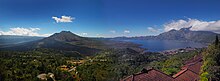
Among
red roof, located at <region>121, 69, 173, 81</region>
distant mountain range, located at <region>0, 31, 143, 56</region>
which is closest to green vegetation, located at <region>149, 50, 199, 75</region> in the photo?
red roof, located at <region>121, 69, 173, 81</region>

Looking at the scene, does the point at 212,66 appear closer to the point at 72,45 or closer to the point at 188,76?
the point at 188,76

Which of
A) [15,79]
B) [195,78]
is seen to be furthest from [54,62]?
[195,78]

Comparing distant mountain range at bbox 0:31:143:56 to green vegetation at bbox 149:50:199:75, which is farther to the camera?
distant mountain range at bbox 0:31:143:56

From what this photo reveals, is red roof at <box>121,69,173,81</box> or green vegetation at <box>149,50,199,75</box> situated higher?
red roof at <box>121,69,173,81</box>

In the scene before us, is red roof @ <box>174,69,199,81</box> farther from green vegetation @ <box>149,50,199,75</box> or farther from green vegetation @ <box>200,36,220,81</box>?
green vegetation @ <box>149,50,199,75</box>

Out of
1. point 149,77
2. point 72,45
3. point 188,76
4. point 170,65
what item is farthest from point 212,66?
point 72,45

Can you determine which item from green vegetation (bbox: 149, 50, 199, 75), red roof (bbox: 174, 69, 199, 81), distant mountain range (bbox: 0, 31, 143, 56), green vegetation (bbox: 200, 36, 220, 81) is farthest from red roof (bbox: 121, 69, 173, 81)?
distant mountain range (bbox: 0, 31, 143, 56)

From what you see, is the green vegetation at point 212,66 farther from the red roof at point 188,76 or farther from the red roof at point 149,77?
the red roof at point 149,77

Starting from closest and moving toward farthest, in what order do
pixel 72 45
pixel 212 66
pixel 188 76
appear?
pixel 212 66 < pixel 188 76 < pixel 72 45

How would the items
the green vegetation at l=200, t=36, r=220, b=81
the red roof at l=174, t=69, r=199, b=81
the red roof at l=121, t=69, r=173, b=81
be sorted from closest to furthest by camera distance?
the red roof at l=121, t=69, r=173, b=81
the green vegetation at l=200, t=36, r=220, b=81
the red roof at l=174, t=69, r=199, b=81

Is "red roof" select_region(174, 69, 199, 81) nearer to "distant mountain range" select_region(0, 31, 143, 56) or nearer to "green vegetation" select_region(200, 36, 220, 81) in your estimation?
"green vegetation" select_region(200, 36, 220, 81)

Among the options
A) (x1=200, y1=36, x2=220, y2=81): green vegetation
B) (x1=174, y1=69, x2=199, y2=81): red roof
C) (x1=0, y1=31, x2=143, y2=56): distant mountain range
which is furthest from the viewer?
(x1=0, y1=31, x2=143, y2=56): distant mountain range

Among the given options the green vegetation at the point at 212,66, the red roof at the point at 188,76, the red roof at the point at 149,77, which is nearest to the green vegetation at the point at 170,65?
the red roof at the point at 188,76
